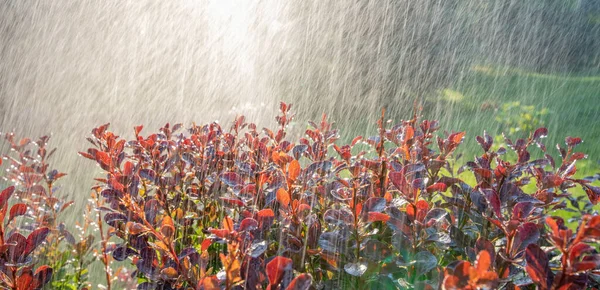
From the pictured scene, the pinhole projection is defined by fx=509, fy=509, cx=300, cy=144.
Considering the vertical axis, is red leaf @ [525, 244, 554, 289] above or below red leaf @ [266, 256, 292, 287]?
above

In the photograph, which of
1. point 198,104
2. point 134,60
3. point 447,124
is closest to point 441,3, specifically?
point 447,124

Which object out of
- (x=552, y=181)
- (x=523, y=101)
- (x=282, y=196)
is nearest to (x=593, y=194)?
(x=552, y=181)

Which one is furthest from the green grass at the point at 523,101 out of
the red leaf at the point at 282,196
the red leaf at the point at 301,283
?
the red leaf at the point at 301,283

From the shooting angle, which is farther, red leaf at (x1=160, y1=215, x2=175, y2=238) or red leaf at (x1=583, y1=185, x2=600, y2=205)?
red leaf at (x1=583, y1=185, x2=600, y2=205)

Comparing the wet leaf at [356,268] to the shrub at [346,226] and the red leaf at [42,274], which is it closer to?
the shrub at [346,226]

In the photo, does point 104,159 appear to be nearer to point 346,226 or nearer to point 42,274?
point 42,274

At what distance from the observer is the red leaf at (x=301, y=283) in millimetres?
751

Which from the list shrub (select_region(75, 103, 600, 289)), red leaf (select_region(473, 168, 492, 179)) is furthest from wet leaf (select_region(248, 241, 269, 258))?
red leaf (select_region(473, 168, 492, 179))

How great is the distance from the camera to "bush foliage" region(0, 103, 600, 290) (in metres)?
0.81

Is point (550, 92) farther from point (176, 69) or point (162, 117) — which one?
point (176, 69)

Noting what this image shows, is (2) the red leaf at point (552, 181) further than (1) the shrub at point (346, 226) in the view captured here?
Yes

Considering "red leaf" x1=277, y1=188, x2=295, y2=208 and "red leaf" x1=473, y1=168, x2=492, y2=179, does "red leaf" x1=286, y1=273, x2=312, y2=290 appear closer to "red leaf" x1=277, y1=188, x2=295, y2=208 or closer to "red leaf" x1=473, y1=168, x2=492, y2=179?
"red leaf" x1=277, y1=188, x2=295, y2=208

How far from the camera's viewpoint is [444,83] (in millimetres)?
8891

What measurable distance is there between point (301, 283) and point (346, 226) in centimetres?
30
